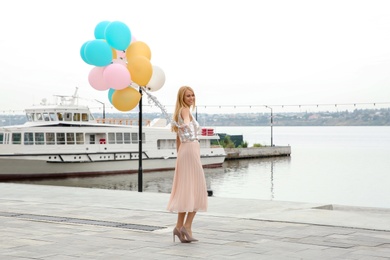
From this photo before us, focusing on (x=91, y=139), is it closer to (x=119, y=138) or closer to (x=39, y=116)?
(x=119, y=138)

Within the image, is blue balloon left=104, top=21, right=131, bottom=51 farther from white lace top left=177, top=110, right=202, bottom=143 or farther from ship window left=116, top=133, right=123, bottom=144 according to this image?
ship window left=116, top=133, right=123, bottom=144

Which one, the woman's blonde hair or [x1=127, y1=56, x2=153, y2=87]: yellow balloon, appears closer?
the woman's blonde hair

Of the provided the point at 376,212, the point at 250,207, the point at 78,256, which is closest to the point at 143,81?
the point at 250,207

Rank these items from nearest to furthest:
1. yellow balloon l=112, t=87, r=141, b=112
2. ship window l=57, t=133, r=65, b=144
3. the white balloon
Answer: yellow balloon l=112, t=87, r=141, b=112
the white balloon
ship window l=57, t=133, r=65, b=144

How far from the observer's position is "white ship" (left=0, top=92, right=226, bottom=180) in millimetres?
44531

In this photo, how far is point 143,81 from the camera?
1562cm

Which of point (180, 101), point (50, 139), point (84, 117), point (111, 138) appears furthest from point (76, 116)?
point (180, 101)

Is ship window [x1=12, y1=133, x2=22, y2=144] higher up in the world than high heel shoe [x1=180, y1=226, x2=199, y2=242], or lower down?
higher up

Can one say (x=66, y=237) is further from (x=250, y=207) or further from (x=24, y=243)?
(x=250, y=207)

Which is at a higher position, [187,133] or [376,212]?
[187,133]

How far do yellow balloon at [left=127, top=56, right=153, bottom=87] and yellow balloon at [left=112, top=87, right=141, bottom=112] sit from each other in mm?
270

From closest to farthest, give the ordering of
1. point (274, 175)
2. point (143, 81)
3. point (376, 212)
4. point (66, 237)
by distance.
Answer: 1. point (66, 237)
2. point (376, 212)
3. point (143, 81)
4. point (274, 175)

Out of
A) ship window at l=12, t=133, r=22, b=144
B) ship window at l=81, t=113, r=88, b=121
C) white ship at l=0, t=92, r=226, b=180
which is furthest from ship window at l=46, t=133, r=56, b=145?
ship window at l=81, t=113, r=88, b=121

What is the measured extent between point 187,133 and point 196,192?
730 mm
